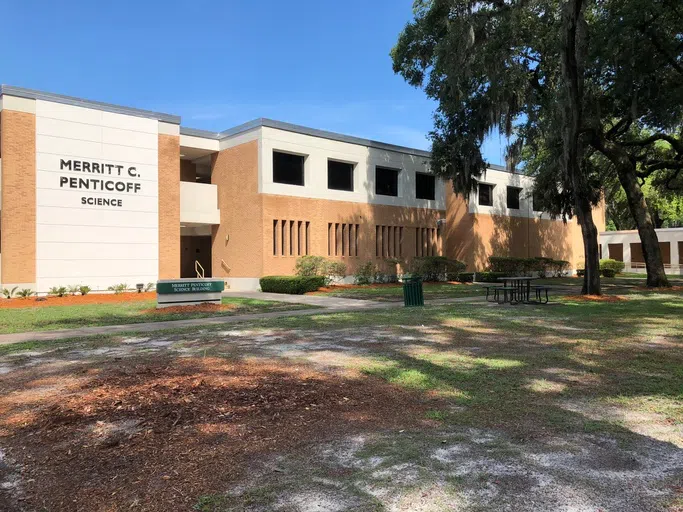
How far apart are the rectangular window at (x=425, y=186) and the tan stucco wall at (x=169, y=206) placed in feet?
47.7

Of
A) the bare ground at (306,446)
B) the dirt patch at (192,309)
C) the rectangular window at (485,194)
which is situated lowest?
the bare ground at (306,446)

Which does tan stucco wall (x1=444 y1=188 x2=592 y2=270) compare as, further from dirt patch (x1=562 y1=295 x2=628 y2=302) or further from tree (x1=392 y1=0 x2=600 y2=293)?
dirt patch (x1=562 y1=295 x2=628 y2=302)

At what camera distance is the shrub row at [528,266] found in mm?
33531

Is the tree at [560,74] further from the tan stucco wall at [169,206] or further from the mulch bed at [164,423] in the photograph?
the mulch bed at [164,423]

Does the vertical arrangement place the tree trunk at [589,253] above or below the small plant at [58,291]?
above

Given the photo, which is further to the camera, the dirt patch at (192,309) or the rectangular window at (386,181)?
the rectangular window at (386,181)

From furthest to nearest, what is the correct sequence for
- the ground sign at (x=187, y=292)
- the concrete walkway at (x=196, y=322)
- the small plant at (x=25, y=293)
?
1. the small plant at (x=25, y=293)
2. the ground sign at (x=187, y=292)
3. the concrete walkway at (x=196, y=322)

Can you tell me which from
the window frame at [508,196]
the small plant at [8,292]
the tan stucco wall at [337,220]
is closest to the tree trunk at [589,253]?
the tan stucco wall at [337,220]

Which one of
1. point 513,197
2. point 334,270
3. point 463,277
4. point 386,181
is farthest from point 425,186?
point 334,270

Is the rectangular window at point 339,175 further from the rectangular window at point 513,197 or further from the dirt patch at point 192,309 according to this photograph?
the rectangular window at point 513,197

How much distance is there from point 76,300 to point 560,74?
19.8 metres

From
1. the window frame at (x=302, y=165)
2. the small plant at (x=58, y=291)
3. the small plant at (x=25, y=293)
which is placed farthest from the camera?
the window frame at (x=302, y=165)

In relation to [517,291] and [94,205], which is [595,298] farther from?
[94,205]

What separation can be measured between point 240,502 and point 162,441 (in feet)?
4.59
